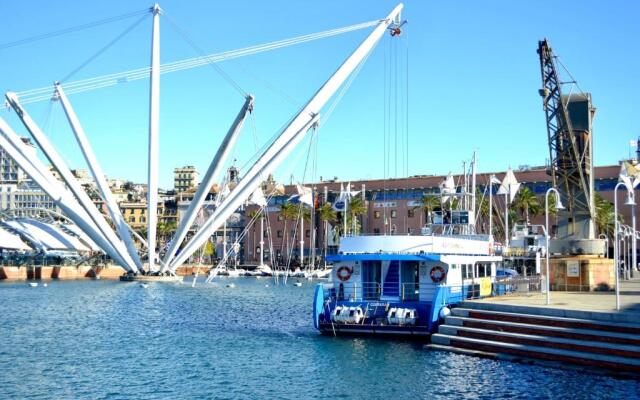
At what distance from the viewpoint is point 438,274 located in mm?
29953

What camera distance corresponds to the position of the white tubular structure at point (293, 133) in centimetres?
6147

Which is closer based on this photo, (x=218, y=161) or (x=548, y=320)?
(x=548, y=320)

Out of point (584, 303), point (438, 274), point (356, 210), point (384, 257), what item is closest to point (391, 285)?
point (384, 257)

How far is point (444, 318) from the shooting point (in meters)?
28.2

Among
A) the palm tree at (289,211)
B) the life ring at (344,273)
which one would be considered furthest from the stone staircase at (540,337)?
the palm tree at (289,211)

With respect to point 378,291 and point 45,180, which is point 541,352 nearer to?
point 378,291

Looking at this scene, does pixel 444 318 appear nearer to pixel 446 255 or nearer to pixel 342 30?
pixel 446 255

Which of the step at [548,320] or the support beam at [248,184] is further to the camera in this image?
the support beam at [248,184]

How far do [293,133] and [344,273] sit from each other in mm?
38499

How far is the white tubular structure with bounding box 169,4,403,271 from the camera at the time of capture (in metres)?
61.5

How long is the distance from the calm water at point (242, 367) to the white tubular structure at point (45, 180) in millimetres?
38681

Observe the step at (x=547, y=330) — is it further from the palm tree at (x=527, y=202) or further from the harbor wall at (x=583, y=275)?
the palm tree at (x=527, y=202)

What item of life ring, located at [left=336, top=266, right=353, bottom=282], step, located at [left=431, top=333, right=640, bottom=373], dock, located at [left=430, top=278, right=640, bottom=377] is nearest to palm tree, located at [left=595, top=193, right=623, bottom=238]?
life ring, located at [left=336, top=266, right=353, bottom=282]

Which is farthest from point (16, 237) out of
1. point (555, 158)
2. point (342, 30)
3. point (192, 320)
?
point (555, 158)
